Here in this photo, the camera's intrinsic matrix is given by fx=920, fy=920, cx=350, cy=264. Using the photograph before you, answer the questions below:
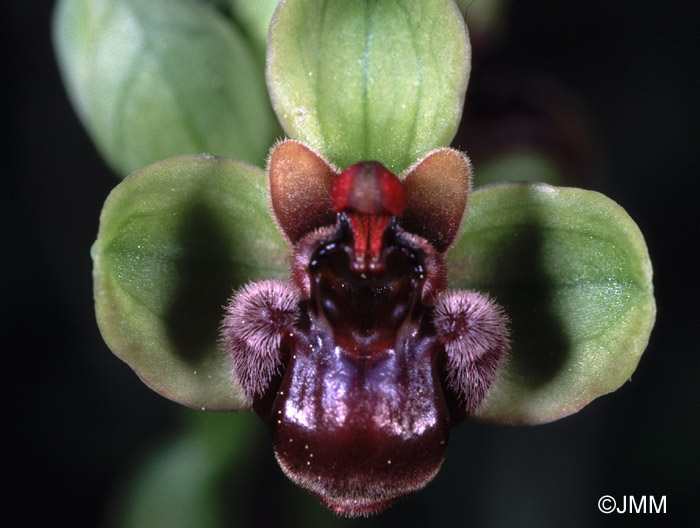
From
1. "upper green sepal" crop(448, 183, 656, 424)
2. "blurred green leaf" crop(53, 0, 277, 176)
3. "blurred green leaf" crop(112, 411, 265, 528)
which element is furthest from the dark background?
"blurred green leaf" crop(53, 0, 277, 176)

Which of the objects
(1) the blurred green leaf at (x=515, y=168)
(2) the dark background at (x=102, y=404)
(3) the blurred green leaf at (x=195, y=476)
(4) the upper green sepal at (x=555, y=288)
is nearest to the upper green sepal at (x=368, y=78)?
(4) the upper green sepal at (x=555, y=288)

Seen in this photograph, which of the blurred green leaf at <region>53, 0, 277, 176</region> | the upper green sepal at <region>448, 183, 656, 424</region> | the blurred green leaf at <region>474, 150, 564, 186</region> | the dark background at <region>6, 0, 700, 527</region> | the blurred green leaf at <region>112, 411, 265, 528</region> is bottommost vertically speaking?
the dark background at <region>6, 0, 700, 527</region>

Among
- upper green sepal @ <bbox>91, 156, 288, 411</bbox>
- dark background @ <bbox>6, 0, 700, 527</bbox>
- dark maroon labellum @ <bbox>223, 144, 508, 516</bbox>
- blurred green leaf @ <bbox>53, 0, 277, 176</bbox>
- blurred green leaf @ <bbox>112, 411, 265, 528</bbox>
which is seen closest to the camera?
dark maroon labellum @ <bbox>223, 144, 508, 516</bbox>

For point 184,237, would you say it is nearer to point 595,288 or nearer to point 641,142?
point 595,288

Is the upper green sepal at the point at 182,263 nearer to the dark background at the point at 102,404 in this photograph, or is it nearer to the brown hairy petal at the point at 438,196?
the brown hairy petal at the point at 438,196

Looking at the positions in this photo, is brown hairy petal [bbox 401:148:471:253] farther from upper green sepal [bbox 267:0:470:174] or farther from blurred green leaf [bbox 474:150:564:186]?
blurred green leaf [bbox 474:150:564:186]

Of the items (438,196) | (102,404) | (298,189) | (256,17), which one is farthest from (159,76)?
(102,404)
